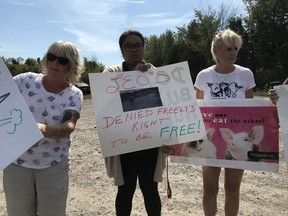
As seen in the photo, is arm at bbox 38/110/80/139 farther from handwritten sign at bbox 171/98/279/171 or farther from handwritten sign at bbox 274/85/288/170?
handwritten sign at bbox 274/85/288/170

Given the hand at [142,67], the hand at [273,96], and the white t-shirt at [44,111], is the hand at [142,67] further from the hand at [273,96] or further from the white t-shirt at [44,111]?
the hand at [273,96]

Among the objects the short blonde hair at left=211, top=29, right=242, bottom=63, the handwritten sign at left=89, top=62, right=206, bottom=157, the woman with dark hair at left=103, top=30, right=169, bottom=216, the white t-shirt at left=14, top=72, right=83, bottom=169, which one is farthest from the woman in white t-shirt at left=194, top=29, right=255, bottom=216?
the white t-shirt at left=14, top=72, right=83, bottom=169

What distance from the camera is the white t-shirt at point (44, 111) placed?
251 centimetres

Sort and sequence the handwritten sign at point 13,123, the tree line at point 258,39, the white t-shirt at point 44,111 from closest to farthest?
the handwritten sign at point 13,123 < the white t-shirt at point 44,111 < the tree line at point 258,39

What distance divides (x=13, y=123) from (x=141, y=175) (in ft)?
4.56

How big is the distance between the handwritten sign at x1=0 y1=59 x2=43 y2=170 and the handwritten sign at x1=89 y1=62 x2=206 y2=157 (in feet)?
2.94

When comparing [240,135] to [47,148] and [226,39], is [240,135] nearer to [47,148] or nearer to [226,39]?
[226,39]

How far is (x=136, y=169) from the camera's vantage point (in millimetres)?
3209

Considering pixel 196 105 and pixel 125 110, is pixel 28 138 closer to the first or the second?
pixel 125 110

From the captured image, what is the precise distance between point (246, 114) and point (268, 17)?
3650 centimetres

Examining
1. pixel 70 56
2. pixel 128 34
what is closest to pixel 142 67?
pixel 128 34

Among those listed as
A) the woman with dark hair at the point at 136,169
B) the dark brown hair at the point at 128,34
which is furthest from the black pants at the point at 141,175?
the dark brown hair at the point at 128,34

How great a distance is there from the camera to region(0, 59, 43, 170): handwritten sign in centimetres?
212

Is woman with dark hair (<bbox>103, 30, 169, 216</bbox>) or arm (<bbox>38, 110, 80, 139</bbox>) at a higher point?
arm (<bbox>38, 110, 80, 139</bbox>)
